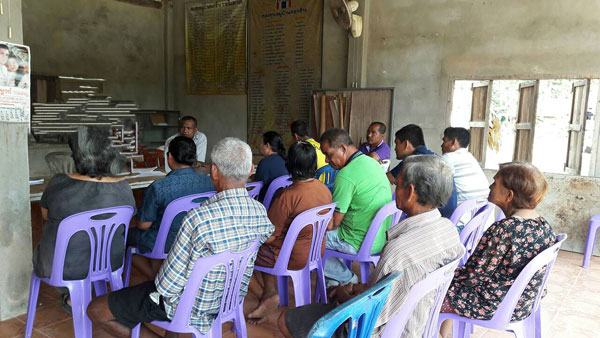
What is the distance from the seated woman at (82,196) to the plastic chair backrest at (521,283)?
71.8 inches

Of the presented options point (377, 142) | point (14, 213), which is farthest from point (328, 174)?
point (14, 213)

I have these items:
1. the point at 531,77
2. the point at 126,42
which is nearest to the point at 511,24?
the point at 531,77

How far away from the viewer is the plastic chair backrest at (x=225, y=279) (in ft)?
5.40

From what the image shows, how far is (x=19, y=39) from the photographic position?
8.28 feet

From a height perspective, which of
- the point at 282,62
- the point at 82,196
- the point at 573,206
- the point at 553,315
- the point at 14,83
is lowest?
the point at 553,315

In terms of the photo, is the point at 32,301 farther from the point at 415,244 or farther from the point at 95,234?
the point at 415,244

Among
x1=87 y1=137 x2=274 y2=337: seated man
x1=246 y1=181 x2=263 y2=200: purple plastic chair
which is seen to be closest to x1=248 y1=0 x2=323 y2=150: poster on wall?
x1=246 y1=181 x2=263 y2=200: purple plastic chair

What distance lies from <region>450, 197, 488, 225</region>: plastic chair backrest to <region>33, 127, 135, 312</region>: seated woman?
1.92 meters

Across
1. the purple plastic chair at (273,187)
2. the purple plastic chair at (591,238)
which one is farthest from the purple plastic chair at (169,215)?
the purple plastic chair at (591,238)

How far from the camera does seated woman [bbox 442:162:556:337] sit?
1.80m

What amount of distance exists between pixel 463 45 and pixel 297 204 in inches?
141

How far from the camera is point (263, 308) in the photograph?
275 cm

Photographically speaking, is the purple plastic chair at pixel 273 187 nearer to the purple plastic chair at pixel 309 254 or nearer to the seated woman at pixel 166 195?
the seated woman at pixel 166 195

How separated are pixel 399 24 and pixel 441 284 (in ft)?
14.8
